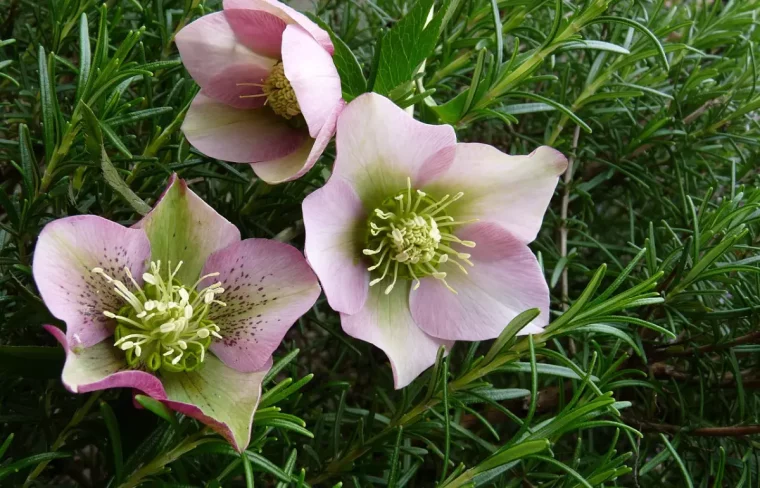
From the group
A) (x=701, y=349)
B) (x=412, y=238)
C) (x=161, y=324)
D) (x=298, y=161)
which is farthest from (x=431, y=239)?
(x=701, y=349)

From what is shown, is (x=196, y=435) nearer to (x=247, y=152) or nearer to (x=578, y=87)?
(x=247, y=152)

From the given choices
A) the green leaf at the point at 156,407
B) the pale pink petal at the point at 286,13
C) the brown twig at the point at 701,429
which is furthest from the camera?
the brown twig at the point at 701,429

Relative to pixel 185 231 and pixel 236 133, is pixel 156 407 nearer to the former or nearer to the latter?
pixel 185 231

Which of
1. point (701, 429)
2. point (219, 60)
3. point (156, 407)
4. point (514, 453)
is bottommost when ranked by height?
point (701, 429)

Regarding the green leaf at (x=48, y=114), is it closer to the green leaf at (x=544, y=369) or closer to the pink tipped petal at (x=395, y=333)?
the pink tipped petal at (x=395, y=333)

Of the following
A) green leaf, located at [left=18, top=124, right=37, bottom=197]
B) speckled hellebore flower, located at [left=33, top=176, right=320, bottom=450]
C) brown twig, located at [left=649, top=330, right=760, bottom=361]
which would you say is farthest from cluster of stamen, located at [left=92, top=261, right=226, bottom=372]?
brown twig, located at [left=649, top=330, right=760, bottom=361]

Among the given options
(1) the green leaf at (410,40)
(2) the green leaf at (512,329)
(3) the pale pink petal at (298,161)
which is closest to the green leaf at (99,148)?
(3) the pale pink petal at (298,161)
